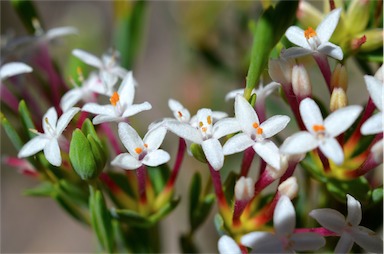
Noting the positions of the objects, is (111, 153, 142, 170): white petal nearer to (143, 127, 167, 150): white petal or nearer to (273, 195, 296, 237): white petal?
(143, 127, 167, 150): white petal

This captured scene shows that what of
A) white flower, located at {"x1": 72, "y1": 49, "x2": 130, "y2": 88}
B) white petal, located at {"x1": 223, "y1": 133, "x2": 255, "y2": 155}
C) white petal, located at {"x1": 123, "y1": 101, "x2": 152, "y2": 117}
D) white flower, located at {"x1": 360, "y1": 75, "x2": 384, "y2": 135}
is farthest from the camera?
white flower, located at {"x1": 72, "y1": 49, "x2": 130, "y2": 88}

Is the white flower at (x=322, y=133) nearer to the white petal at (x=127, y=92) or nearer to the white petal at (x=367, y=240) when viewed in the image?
the white petal at (x=367, y=240)

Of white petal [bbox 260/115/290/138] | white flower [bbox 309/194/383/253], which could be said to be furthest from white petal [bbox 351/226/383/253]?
white petal [bbox 260/115/290/138]

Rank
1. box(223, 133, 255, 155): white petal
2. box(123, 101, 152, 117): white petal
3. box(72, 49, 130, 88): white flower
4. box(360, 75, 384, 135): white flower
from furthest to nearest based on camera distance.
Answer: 1. box(72, 49, 130, 88): white flower
2. box(123, 101, 152, 117): white petal
3. box(223, 133, 255, 155): white petal
4. box(360, 75, 384, 135): white flower

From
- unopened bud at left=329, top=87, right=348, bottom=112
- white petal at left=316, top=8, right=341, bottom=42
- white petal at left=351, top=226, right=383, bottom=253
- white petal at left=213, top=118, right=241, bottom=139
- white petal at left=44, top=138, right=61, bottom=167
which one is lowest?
white petal at left=351, top=226, right=383, bottom=253

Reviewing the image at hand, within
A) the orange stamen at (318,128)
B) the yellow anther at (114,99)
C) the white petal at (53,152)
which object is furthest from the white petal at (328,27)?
the white petal at (53,152)

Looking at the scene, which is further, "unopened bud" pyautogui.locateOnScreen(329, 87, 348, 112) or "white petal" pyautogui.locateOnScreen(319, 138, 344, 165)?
"unopened bud" pyautogui.locateOnScreen(329, 87, 348, 112)
